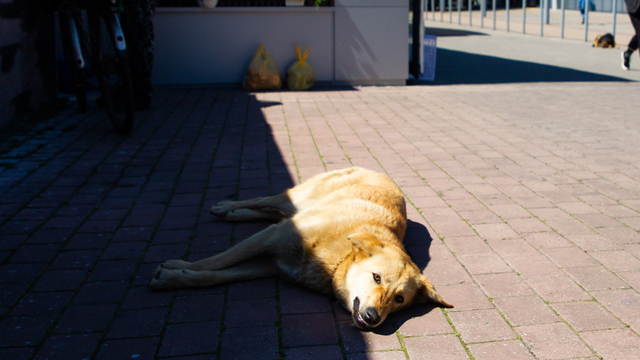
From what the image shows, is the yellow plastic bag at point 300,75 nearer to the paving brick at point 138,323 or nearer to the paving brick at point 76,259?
the paving brick at point 76,259

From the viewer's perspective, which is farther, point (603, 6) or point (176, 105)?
point (603, 6)

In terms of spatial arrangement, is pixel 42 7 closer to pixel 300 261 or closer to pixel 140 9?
pixel 140 9

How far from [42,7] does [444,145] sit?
17.6 ft

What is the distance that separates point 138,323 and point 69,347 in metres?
0.32

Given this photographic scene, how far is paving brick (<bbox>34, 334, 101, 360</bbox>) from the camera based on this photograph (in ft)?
8.01

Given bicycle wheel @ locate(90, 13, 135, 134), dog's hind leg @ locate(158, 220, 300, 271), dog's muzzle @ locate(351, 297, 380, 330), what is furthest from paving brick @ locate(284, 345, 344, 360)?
bicycle wheel @ locate(90, 13, 135, 134)

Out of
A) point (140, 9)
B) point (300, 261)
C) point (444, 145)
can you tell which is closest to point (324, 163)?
point (444, 145)

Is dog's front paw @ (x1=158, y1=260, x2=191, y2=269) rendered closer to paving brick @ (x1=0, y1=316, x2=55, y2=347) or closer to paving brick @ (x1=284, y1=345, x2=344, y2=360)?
paving brick @ (x1=0, y1=316, x2=55, y2=347)

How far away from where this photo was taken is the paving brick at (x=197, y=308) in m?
2.77

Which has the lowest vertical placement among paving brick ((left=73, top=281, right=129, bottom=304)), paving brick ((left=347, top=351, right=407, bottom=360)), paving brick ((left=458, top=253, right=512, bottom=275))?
paving brick ((left=347, top=351, right=407, bottom=360))

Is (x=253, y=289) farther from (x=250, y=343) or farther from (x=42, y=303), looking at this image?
(x=42, y=303)

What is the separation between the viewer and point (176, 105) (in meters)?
Answer: 8.52

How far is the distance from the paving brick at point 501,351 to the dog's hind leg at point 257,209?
1.73 m

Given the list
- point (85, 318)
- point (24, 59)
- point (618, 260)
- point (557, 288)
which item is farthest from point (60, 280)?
point (24, 59)
